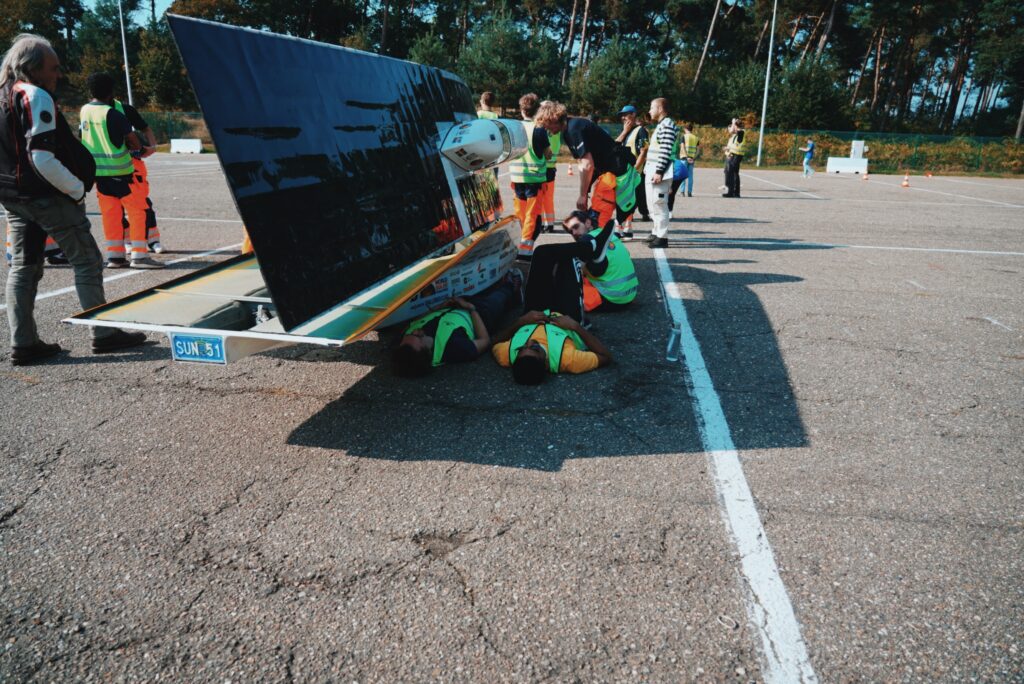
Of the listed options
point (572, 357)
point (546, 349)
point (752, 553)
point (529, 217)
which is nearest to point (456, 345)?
point (546, 349)

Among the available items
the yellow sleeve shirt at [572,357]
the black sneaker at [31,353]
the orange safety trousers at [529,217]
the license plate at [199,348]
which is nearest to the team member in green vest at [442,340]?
the yellow sleeve shirt at [572,357]

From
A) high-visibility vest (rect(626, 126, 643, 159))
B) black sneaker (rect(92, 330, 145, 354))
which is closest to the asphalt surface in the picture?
black sneaker (rect(92, 330, 145, 354))

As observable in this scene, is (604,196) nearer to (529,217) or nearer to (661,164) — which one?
(529,217)

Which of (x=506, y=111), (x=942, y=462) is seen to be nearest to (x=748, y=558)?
(x=942, y=462)

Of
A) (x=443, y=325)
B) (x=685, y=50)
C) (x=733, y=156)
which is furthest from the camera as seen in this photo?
(x=685, y=50)

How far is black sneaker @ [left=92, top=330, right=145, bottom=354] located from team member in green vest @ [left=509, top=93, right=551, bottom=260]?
4275 millimetres

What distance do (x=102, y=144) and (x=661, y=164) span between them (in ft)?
22.2

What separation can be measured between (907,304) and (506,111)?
42.8 meters

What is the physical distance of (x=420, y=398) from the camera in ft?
13.3

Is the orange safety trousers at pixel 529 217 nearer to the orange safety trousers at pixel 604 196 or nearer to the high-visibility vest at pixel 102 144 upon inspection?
the orange safety trousers at pixel 604 196

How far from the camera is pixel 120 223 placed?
7.38m

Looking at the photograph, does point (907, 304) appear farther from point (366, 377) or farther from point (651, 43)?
point (651, 43)

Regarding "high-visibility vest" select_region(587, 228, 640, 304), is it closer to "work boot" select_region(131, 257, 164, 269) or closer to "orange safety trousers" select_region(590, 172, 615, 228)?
"orange safety trousers" select_region(590, 172, 615, 228)

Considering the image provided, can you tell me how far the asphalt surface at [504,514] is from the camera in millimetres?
2135
